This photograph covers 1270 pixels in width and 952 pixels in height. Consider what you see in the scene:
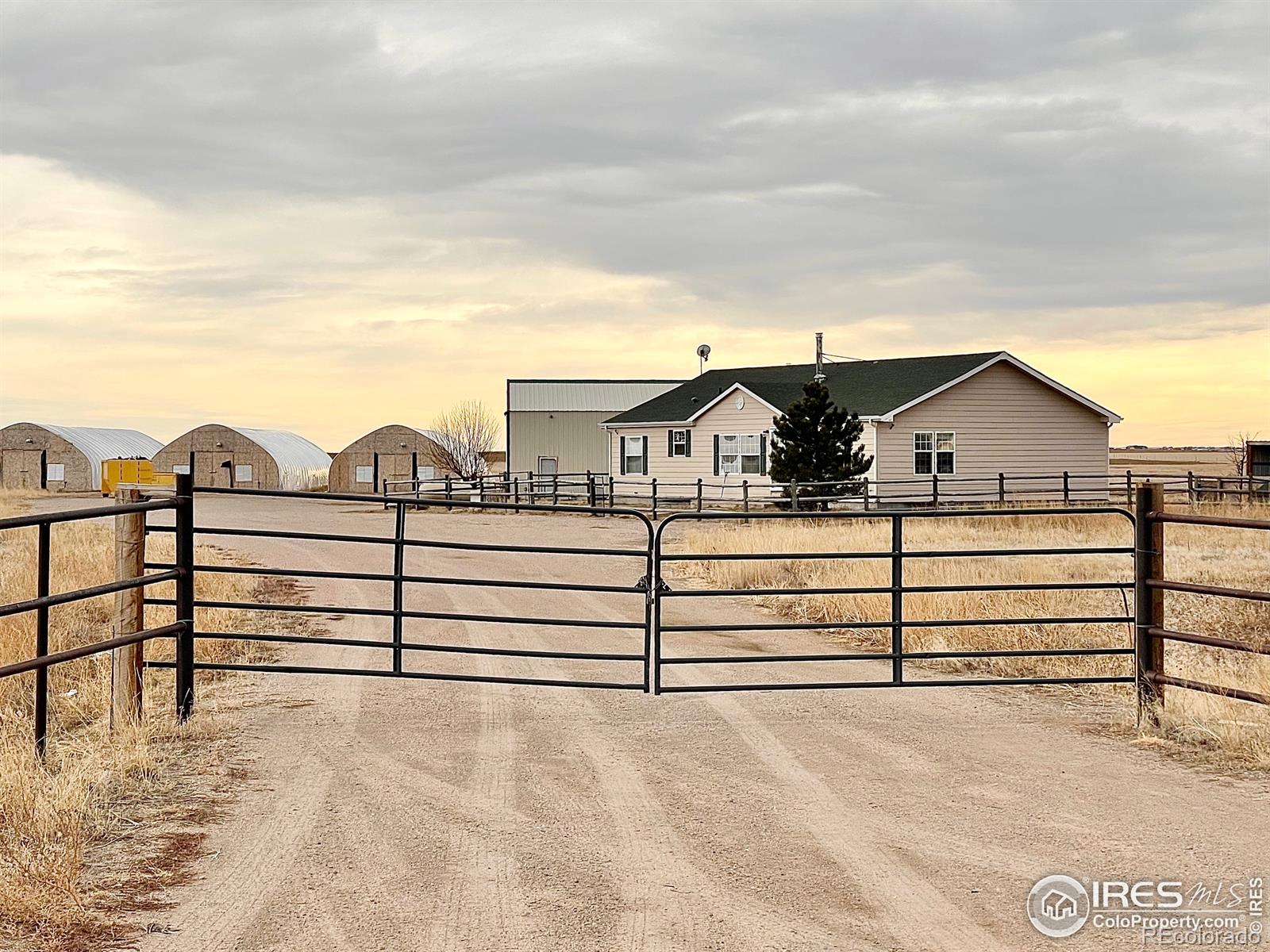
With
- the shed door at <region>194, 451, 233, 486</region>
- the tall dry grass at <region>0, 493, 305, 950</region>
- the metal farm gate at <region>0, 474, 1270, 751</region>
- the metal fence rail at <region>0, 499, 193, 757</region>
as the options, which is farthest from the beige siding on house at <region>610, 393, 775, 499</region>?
the metal fence rail at <region>0, 499, 193, 757</region>

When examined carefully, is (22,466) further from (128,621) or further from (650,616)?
(650,616)

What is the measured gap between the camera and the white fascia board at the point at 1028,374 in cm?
3919

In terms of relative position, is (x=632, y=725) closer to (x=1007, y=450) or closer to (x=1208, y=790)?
(x=1208, y=790)

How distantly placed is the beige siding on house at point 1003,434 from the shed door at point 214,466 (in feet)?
130

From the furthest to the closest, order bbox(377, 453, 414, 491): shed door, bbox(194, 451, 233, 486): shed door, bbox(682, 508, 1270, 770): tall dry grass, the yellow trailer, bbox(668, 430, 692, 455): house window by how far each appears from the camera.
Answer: bbox(194, 451, 233, 486): shed door
bbox(377, 453, 414, 491): shed door
bbox(668, 430, 692, 455): house window
the yellow trailer
bbox(682, 508, 1270, 770): tall dry grass

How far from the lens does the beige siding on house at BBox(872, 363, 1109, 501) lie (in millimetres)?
39906

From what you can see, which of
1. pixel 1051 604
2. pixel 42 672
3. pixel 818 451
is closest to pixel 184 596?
pixel 42 672

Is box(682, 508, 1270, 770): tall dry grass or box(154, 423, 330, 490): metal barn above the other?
box(154, 423, 330, 490): metal barn

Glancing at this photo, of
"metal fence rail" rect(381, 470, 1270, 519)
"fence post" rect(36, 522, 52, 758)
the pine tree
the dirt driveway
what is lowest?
the dirt driveway

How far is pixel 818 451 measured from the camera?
35.6 m

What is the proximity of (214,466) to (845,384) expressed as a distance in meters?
37.2

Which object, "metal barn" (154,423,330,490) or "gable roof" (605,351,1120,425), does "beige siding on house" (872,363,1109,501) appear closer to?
"gable roof" (605,351,1120,425)

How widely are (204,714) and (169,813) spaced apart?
242 centimetres

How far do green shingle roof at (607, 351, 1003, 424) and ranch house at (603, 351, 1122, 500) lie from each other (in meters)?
0.08
